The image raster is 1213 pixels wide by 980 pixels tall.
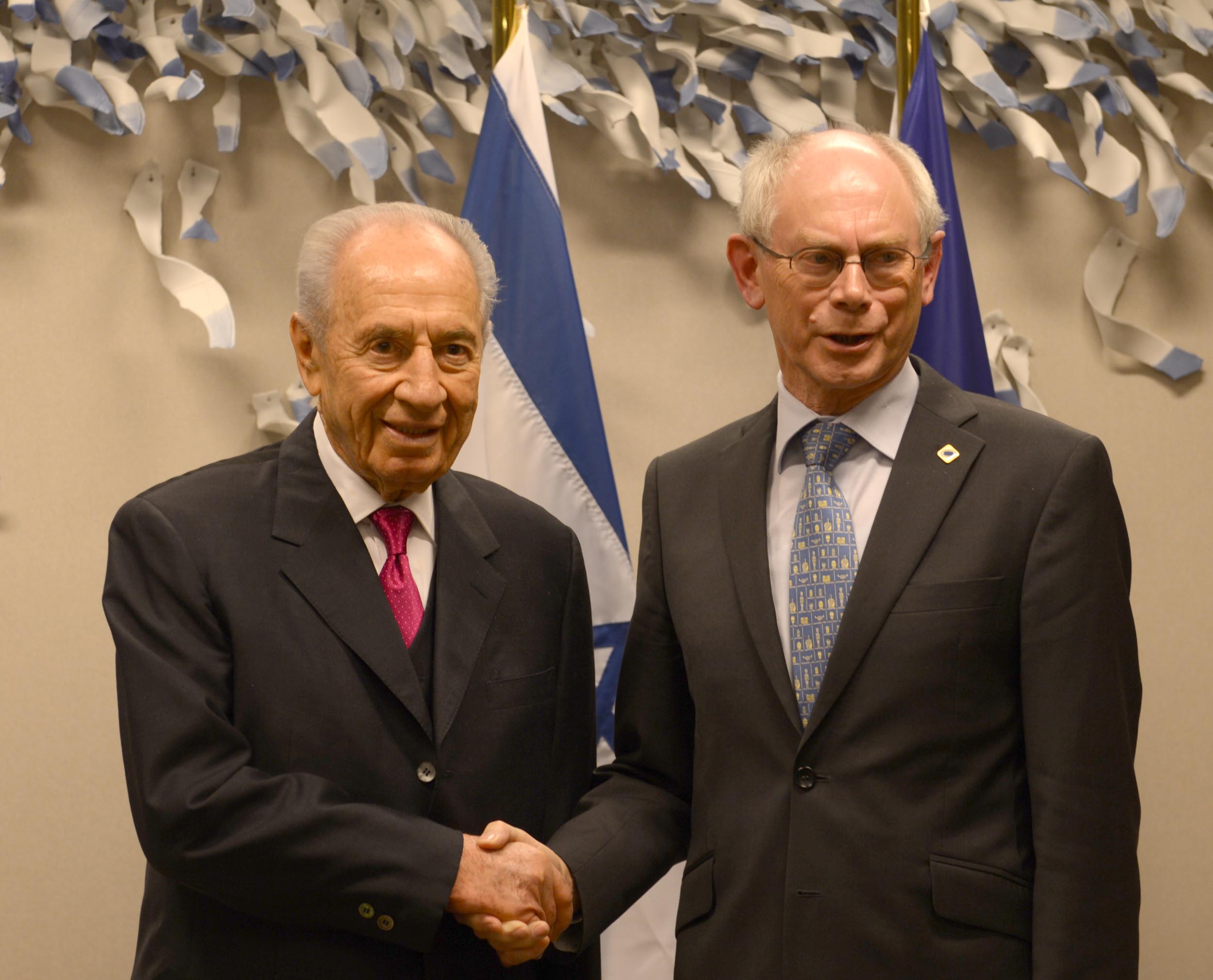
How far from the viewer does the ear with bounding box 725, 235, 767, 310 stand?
194cm

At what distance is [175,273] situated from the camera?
270cm

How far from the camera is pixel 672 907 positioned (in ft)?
9.15

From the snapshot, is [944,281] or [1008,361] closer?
[944,281]

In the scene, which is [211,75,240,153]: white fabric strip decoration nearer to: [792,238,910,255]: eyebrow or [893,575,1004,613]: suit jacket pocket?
[792,238,910,255]: eyebrow

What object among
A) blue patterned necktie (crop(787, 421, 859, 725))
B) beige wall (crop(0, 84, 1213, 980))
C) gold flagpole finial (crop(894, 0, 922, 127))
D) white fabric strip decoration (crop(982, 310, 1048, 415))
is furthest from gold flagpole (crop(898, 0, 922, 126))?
blue patterned necktie (crop(787, 421, 859, 725))

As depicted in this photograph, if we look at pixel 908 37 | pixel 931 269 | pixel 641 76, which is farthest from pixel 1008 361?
pixel 931 269

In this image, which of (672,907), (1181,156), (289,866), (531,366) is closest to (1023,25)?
(1181,156)

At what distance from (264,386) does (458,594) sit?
1181 mm

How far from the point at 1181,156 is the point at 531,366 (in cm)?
163

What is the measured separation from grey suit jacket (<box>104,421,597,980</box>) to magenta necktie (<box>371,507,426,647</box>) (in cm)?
4

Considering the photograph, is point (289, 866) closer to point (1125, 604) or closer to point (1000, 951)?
point (1000, 951)

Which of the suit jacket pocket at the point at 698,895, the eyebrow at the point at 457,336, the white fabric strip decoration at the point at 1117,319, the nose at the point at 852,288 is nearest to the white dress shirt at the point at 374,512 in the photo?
→ the eyebrow at the point at 457,336

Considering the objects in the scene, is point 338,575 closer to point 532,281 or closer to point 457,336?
point 457,336

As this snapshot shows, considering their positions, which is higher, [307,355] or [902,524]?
[307,355]
